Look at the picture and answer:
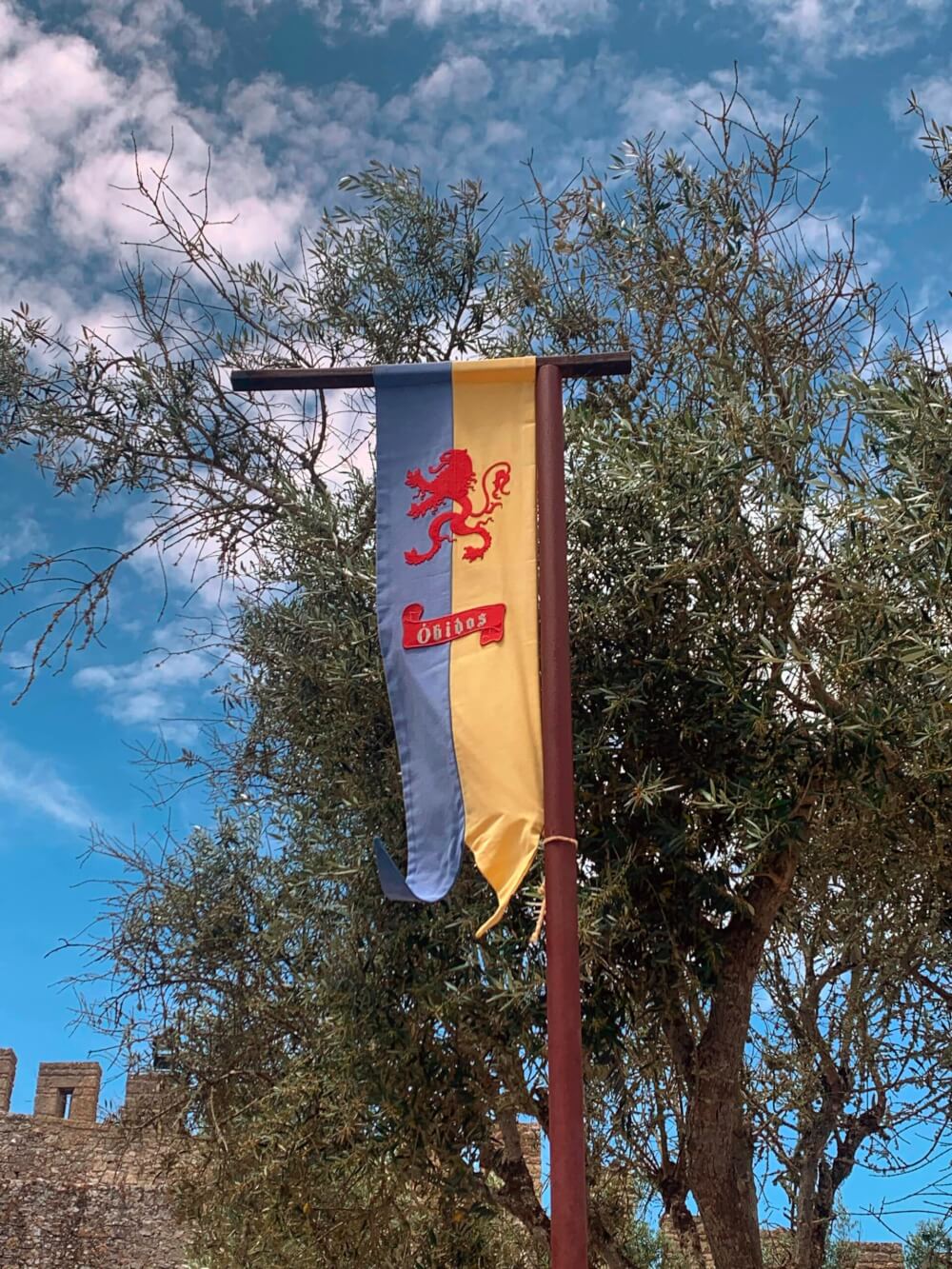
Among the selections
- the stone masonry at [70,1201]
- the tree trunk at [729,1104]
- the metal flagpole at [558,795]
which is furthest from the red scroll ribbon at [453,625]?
the stone masonry at [70,1201]

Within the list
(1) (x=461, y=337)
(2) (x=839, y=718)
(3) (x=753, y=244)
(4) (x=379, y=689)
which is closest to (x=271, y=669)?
(4) (x=379, y=689)

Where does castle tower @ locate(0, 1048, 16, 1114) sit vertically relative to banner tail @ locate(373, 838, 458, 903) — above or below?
above

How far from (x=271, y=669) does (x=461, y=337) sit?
2.98 meters

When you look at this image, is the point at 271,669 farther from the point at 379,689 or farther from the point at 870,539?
the point at 870,539

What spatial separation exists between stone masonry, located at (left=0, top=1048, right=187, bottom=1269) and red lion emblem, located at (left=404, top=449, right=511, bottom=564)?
1570 cm

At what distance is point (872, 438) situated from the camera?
7.23 metres

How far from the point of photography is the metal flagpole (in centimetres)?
461

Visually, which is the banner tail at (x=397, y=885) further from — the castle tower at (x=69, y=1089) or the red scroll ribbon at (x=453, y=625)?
the castle tower at (x=69, y=1089)

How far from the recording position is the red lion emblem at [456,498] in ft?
18.4

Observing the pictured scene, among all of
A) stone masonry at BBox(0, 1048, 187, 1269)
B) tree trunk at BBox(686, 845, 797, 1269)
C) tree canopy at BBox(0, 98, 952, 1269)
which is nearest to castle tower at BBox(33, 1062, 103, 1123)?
stone masonry at BBox(0, 1048, 187, 1269)

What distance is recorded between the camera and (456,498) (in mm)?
5684

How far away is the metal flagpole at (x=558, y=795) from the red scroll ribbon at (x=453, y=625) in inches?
8.1

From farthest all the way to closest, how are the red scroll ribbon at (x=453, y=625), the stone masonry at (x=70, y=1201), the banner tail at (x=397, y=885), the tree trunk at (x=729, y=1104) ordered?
the stone masonry at (x=70, y=1201), the tree trunk at (x=729, y=1104), the red scroll ribbon at (x=453, y=625), the banner tail at (x=397, y=885)

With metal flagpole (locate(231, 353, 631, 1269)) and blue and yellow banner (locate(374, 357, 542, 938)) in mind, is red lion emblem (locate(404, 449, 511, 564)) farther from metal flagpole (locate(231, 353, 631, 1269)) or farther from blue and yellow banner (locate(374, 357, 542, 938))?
metal flagpole (locate(231, 353, 631, 1269))
